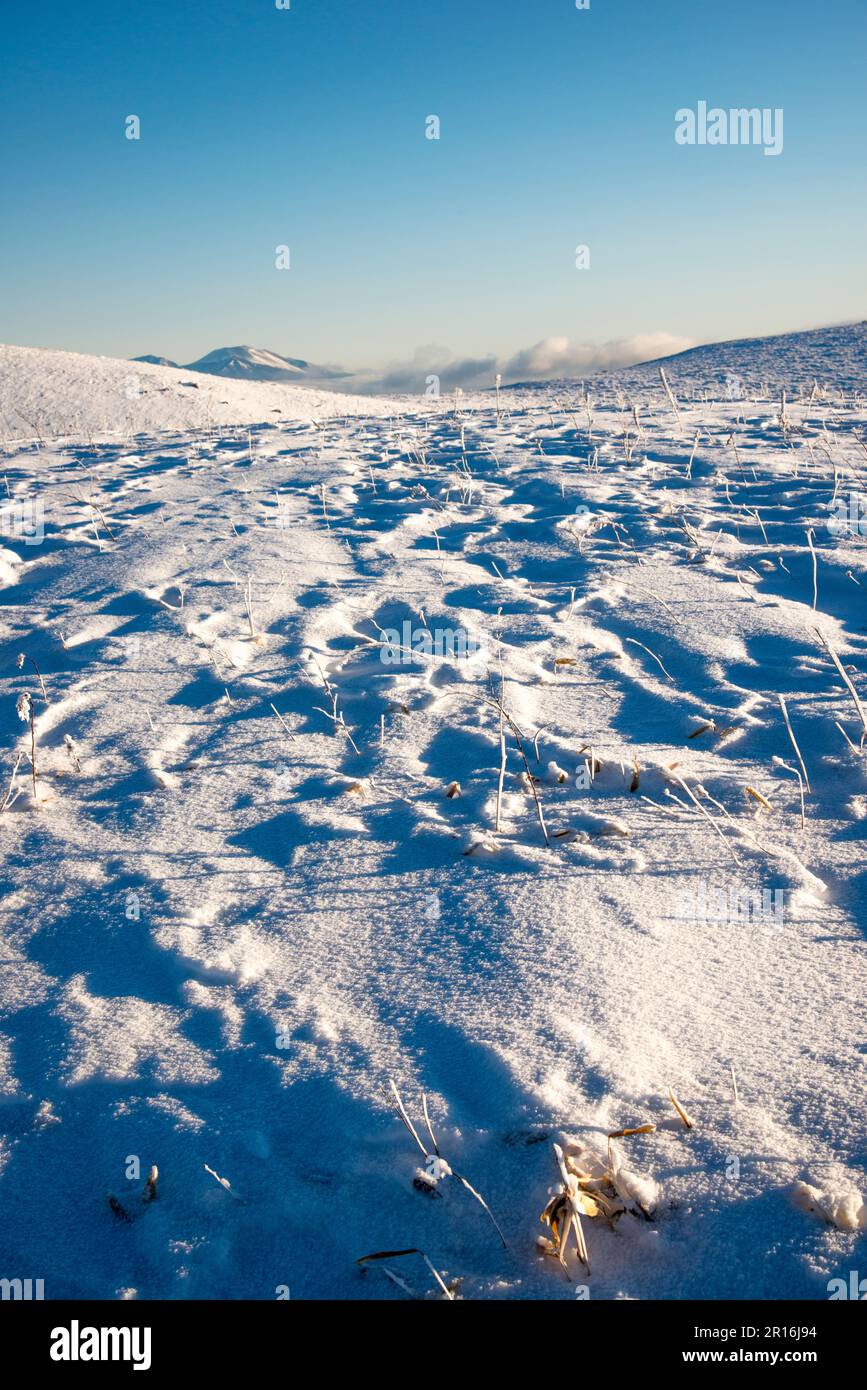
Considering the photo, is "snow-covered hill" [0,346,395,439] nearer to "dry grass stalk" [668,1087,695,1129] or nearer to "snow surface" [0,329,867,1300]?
"snow surface" [0,329,867,1300]

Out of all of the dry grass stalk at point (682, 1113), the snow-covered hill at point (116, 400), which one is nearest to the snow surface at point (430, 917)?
the dry grass stalk at point (682, 1113)

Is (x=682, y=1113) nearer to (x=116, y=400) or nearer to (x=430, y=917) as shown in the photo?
(x=430, y=917)

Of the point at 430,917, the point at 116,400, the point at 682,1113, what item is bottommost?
the point at 682,1113

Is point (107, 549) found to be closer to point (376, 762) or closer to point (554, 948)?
point (376, 762)

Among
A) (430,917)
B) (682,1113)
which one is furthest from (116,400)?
(682,1113)

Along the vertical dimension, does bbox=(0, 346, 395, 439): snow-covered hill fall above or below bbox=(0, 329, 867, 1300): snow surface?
above

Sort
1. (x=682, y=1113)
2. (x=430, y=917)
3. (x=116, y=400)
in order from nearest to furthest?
1. (x=682, y=1113)
2. (x=430, y=917)
3. (x=116, y=400)

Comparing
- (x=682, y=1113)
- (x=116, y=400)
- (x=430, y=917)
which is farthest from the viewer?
(x=116, y=400)

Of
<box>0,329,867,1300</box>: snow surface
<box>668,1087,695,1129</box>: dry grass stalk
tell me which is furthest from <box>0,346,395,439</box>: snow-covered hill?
<box>668,1087,695,1129</box>: dry grass stalk

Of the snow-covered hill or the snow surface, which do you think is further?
the snow-covered hill
